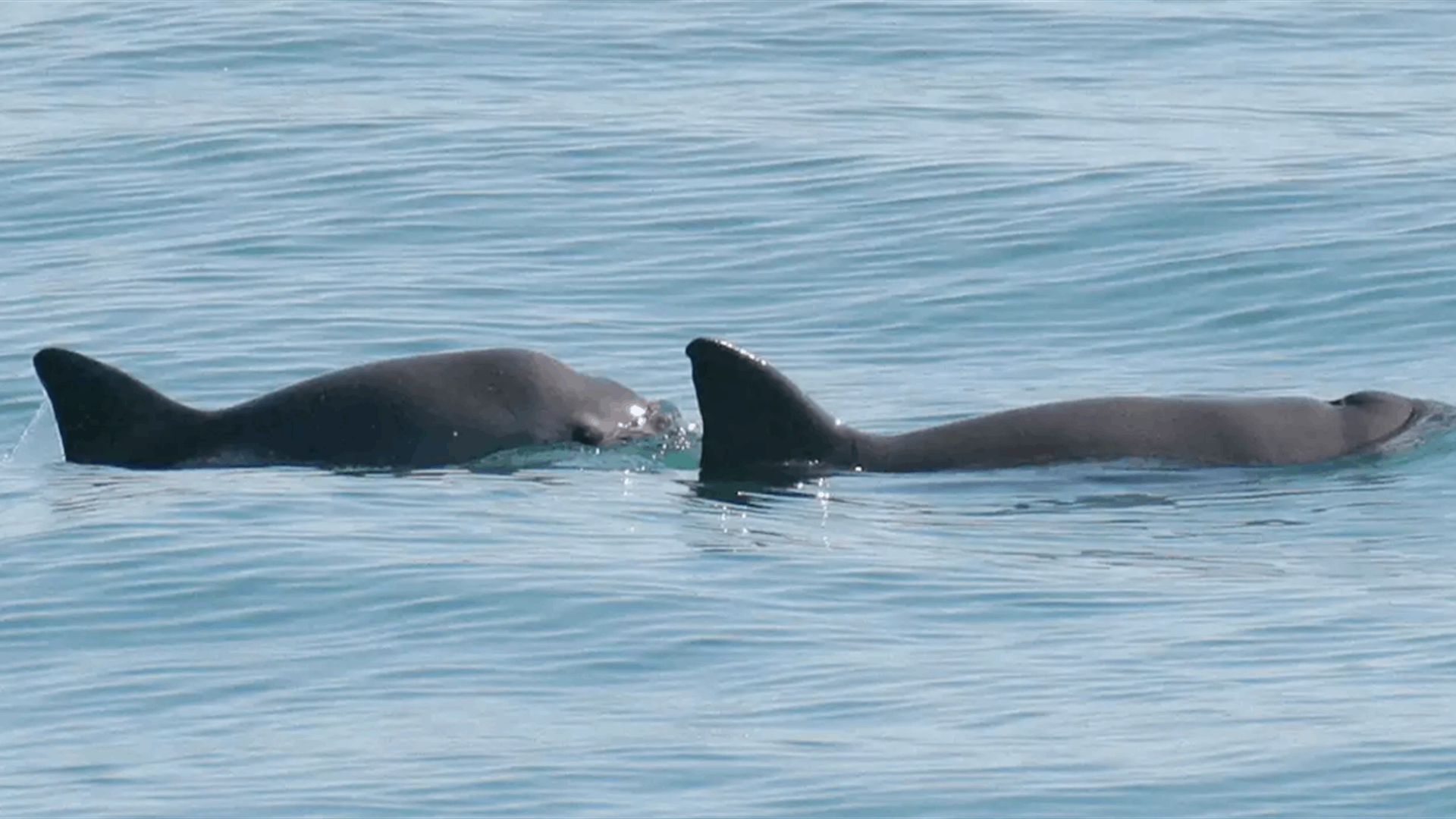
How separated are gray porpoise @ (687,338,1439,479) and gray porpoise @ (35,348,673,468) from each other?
125 cm

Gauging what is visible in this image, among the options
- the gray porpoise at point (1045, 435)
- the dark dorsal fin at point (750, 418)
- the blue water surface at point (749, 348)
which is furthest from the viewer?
the gray porpoise at point (1045, 435)

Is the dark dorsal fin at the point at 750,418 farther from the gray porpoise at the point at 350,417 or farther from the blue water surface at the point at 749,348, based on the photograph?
the gray porpoise at the point at 350,417

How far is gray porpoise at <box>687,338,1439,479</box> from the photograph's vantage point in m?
16.7

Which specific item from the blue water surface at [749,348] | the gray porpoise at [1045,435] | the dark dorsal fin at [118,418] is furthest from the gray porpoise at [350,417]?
the gray porpoise at [1045,435]

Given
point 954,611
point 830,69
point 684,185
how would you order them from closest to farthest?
point 954,611 < point 684,185 < point 830,69

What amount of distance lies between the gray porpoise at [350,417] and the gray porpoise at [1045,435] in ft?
4.10

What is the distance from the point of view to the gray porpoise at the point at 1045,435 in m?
16.7

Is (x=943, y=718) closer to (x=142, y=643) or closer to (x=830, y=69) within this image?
(x=142, y=643)

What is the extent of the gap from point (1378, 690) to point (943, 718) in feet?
5.53

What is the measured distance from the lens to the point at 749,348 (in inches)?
896

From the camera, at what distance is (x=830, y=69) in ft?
113

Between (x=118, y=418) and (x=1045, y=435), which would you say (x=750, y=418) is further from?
(x=118, y=418)

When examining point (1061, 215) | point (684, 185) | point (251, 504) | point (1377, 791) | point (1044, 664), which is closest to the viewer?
point (1377, 791)

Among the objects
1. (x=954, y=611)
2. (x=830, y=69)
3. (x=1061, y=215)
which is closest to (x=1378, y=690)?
(x=954, y=611)
